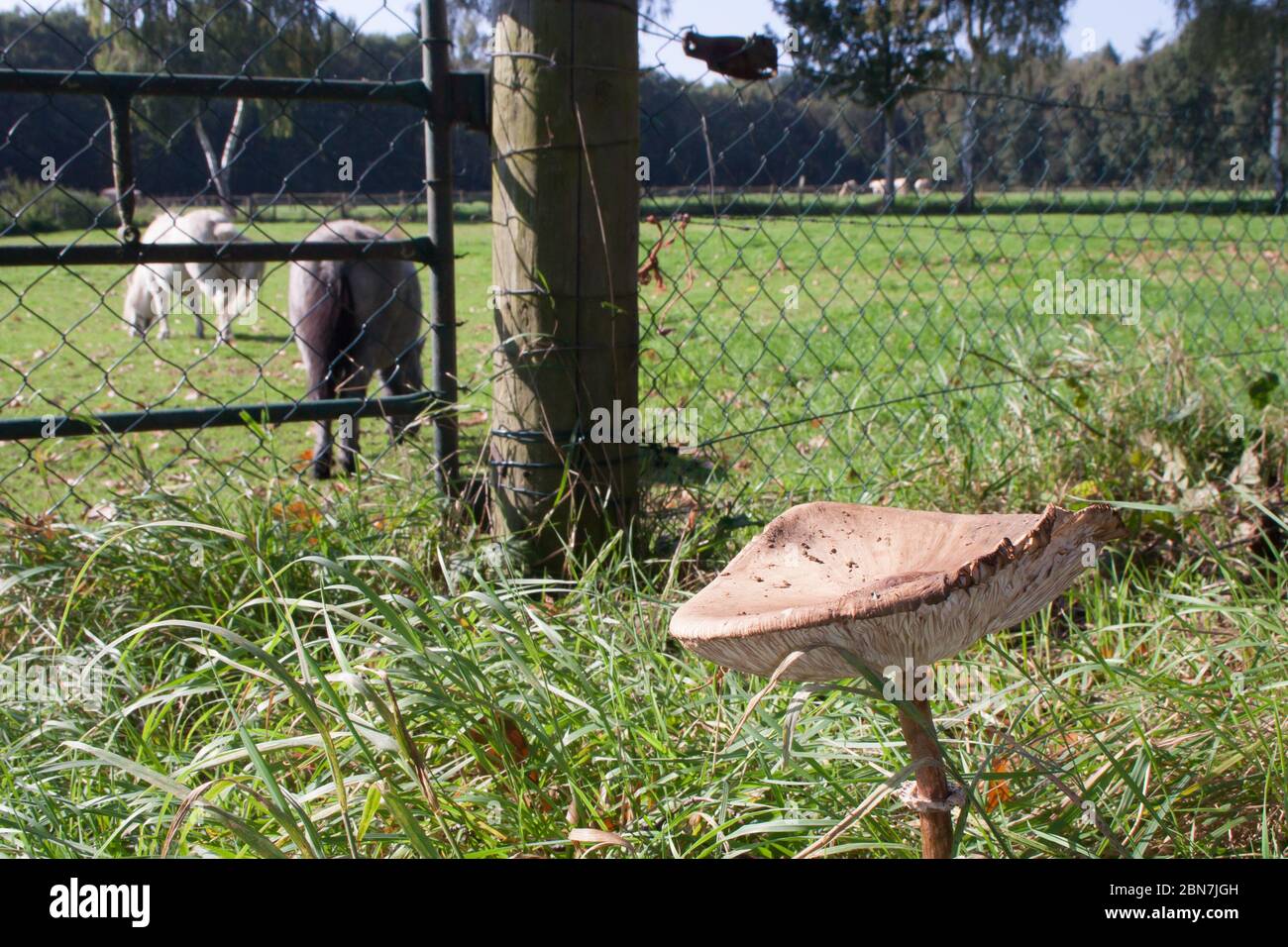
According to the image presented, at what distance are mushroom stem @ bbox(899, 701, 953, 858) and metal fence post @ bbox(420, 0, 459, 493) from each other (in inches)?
67.0

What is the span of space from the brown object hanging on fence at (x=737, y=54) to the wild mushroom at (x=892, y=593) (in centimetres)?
157

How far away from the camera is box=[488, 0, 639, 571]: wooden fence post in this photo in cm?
256

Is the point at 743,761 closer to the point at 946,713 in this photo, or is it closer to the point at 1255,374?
the point at 946,713

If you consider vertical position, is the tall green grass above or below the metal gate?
below

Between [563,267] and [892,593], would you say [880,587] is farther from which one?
[563,267]

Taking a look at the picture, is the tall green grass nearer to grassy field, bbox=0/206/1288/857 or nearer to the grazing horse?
grassy field, bbox=0/206/1288/857

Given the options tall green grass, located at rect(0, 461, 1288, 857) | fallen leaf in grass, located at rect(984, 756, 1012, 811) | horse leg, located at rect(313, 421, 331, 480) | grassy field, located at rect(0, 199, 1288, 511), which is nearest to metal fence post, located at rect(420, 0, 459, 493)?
grassy field, located at rect(0, 199, 1288, 511)

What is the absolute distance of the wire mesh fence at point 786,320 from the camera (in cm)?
291

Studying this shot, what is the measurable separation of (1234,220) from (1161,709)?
13.1m

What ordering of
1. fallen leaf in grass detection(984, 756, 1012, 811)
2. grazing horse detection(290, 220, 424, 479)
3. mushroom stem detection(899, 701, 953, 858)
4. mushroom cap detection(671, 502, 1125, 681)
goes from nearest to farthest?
mushroom cap detection(671, 502, 1125, 681)
mushroom stem detection(899, 701, 953, 858)
fallen leaf in grass detection(984, 756, 1012, 811)
grazing horse detection(290, 220, 424, 479)

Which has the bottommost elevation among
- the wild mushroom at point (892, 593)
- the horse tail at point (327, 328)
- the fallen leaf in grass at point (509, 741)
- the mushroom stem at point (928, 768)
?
the fallen leaf in grass at point (509, 741)

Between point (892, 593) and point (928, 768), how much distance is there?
344 millimetres

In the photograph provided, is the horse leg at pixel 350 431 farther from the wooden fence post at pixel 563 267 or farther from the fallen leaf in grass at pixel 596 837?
the fallen leaf in grass at pixel 596 837

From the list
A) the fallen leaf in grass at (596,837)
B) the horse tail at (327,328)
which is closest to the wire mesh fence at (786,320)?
the horse tail at (327,328)
